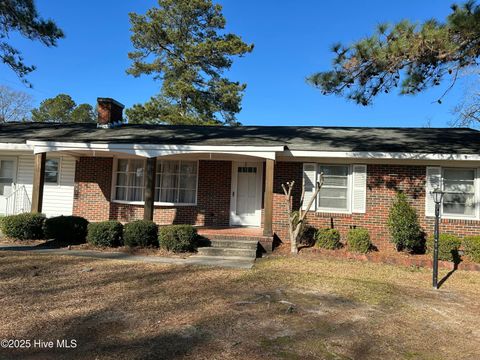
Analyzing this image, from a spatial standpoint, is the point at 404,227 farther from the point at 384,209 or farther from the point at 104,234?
the point at 104,234

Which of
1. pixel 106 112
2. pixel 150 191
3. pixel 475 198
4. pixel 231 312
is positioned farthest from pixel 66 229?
pixel 475 198

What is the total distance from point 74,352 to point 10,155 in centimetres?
1211

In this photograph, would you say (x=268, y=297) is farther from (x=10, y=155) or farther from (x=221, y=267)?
(x=10, y=155)

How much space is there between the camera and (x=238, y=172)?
12.9 m

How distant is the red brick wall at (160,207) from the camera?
505 inches

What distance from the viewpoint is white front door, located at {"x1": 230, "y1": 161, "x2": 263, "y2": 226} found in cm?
1273

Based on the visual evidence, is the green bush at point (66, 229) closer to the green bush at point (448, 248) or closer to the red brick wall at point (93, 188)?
the red brick wall at point (93, 188)

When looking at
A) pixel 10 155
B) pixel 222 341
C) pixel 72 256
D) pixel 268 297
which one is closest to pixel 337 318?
pixel 268 297

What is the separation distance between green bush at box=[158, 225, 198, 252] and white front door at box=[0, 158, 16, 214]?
290 inches

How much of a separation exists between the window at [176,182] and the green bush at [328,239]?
4510 millimetres

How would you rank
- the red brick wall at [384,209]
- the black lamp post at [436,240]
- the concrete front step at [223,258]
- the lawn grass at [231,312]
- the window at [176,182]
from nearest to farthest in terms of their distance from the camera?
the lawn grass at [231,312] → the black lamp post at [436,240] → the concrete front step at [223,258] → the red brick wall at [384,209] → the window at [176,182]

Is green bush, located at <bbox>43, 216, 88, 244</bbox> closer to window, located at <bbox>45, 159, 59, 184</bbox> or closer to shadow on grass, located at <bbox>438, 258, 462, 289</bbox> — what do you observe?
window, located at <bbox>45, 159, 59, 184</bbox>

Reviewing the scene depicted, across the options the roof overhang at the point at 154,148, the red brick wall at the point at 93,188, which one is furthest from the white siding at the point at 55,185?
the roof overhang at the point at 154,148

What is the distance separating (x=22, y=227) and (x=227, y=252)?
5.66 metres
